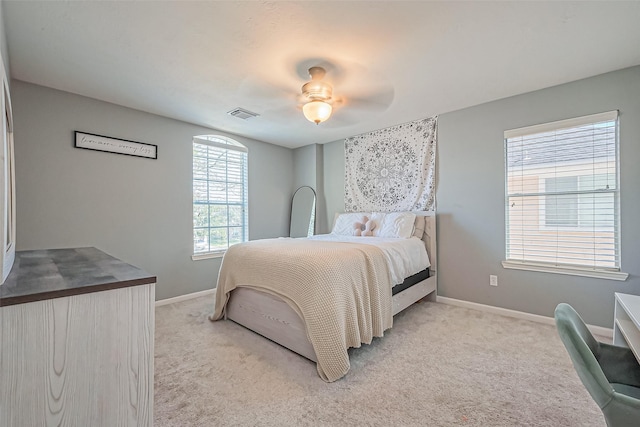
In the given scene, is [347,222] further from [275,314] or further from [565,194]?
[565,194]

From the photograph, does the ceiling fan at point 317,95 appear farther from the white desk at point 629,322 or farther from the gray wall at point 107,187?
the white desk at point 629,322

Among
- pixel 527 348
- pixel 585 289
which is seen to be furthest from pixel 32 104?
pixel 585 289

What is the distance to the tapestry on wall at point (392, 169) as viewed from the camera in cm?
344

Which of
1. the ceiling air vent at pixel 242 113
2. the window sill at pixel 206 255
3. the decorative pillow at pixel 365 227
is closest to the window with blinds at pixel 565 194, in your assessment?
the decorative pillow at pixel 365 227

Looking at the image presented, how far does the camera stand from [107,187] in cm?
288

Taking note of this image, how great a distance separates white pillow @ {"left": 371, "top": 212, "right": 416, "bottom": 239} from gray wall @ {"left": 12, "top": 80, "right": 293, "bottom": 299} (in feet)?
7.95

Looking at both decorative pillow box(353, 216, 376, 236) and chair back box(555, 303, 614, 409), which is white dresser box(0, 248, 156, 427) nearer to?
chair back box(555, 303, 614, 409)

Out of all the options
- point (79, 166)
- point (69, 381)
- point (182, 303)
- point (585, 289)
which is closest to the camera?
point (69, 381)

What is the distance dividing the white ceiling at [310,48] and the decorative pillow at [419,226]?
1415mm

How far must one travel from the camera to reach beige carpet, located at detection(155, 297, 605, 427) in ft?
4.74

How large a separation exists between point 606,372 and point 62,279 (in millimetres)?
2423

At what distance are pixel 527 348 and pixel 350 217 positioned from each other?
2470 mm

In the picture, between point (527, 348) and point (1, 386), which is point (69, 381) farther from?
point (527, 348)

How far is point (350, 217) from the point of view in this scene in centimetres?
401
